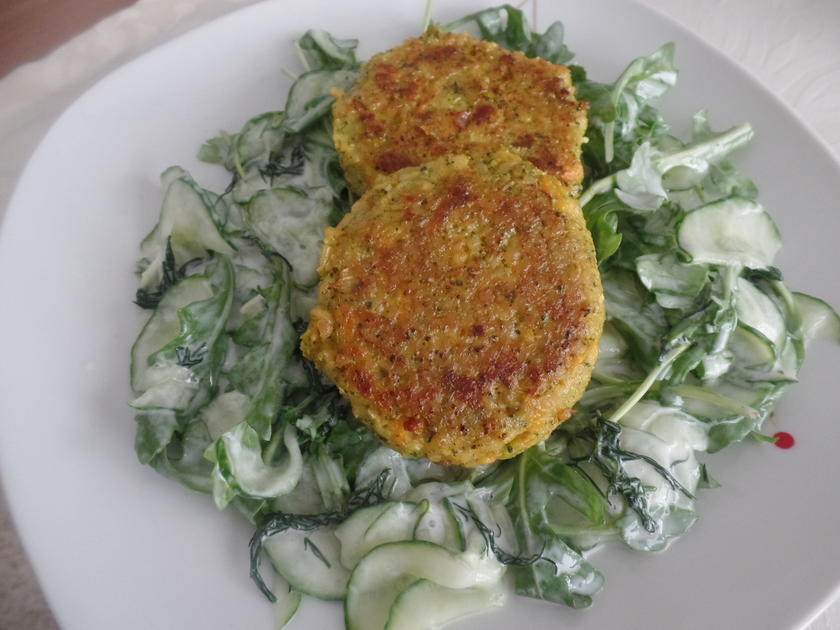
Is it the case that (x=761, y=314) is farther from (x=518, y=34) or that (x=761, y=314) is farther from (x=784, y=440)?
(x=518, y=34)

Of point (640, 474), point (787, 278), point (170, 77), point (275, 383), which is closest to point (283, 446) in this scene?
point (275, 383)

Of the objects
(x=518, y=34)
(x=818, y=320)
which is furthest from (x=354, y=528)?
(x=518, y=34)

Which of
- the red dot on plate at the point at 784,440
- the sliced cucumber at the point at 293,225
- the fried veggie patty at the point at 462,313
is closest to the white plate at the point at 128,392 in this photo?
the red dot on plate at the point at 784,440

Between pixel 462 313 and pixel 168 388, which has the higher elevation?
pixel 462 313

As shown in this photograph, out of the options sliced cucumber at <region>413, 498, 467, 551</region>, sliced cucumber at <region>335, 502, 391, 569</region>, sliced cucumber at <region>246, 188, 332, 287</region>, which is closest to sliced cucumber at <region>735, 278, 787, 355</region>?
sliced cucumber at <region>413, 498, 467, 551</region>

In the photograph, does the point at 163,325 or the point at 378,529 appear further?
the point at 163,325

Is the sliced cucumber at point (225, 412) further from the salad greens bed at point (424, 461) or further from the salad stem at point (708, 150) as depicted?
the salad stem at point (708, 150)

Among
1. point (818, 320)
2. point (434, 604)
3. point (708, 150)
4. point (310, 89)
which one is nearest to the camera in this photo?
point (434, 604)

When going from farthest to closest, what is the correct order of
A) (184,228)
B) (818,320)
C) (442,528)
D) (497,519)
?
(184,228) → (818,320) → (497,519) → (442,528)
